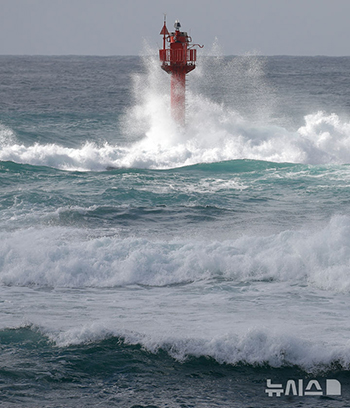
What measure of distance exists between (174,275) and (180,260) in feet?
1.44

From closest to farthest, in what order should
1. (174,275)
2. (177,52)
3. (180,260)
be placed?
(174,275)
(180,260)
(177,52)

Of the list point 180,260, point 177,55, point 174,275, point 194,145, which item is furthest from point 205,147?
point 174,275

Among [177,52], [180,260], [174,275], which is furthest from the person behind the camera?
[177,52]

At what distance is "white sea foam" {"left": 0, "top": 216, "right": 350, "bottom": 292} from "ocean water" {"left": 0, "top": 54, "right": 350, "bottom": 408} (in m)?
0.03

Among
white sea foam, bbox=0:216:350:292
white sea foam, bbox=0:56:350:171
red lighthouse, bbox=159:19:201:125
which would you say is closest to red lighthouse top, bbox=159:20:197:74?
red lighthouse, bbox=159:19:201:125

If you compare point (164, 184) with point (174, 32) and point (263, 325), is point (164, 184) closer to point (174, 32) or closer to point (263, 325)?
point (174, 32)

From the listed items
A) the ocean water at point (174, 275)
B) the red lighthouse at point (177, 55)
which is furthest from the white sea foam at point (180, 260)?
the red lighthouse at point (177, 55)

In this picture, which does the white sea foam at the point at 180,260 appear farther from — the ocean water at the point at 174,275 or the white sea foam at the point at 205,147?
the white sea foam at the point at 205,147

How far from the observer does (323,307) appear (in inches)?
364

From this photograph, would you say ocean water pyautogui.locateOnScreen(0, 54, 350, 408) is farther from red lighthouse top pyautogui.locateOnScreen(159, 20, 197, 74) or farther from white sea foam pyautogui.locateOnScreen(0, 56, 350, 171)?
red lighthouse top pyautogui.locateOnScreen(159, 20, 197, 74)

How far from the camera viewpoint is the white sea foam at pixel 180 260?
1063 cm

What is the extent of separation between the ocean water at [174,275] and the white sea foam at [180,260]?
33 millimetres

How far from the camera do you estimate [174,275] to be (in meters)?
10.8

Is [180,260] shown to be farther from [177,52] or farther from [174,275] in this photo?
[177,52]
